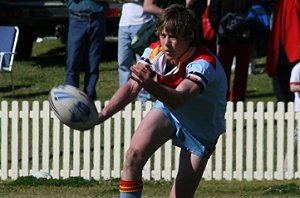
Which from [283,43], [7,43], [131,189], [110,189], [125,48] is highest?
[131,189]

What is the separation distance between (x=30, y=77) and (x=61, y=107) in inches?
444

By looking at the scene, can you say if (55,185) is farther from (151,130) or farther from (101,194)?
(151,130)

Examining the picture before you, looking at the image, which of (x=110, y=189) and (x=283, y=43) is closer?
(x=110, y=189)

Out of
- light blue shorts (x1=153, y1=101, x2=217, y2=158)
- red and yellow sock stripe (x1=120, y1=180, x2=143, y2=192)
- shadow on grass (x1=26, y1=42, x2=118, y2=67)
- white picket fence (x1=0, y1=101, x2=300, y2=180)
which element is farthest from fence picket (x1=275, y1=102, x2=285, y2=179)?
shadow on grass (x1=26, y1=42, x2=118, y2=67)

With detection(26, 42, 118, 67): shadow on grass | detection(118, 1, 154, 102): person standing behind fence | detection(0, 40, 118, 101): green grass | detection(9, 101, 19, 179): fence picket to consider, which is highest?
detection(118, 1, 154, 102): person standing behind fence

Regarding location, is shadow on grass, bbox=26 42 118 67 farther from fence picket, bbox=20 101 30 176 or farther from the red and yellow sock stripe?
the red and yellow sock stripe

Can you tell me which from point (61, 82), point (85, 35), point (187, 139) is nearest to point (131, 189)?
point (187, 139)

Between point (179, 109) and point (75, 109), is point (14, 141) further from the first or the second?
point (75, 109)

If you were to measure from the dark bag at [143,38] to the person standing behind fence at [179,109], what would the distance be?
17.1 ft

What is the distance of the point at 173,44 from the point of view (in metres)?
7.11

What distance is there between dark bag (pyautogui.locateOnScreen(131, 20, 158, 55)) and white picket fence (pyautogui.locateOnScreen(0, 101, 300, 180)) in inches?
38.4

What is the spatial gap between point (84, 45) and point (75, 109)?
A: 8.35 m

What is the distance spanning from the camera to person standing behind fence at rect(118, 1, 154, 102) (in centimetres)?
1392

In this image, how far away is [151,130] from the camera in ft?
24.1
